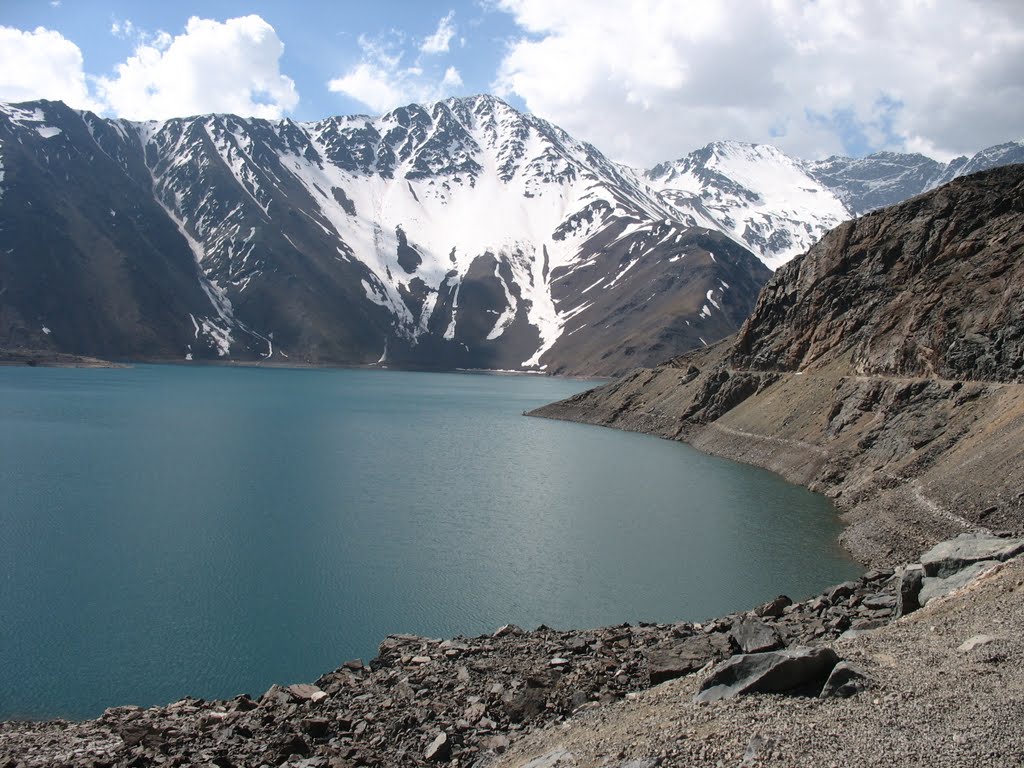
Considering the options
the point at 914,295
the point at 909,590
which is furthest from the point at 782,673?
the point at 914,295

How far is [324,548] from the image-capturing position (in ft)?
133

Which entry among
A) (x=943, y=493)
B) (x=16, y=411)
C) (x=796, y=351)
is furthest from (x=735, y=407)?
(x=16, y=411)

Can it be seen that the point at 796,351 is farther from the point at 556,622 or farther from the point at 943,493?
the point at 556,622

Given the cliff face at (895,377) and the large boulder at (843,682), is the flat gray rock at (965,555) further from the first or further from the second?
the large boulder at (843,682)

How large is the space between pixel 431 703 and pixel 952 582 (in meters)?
16.0

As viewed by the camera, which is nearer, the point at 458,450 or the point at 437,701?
the point at 437,701

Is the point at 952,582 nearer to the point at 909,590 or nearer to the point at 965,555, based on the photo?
the point at 909,590

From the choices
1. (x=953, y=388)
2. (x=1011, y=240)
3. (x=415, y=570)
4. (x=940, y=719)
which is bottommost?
(x=415, y=570)

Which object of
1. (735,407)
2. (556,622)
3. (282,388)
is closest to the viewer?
(556,622)

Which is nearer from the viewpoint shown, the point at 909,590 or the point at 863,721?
the point at 863,721

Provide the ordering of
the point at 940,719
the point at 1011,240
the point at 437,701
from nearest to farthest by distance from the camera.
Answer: the point at 940,719 → the point at 437,701 → the point at 1011,240

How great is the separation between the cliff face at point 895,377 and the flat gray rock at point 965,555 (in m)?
10.8

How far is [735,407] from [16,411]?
279ft

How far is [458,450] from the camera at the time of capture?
263 ft
